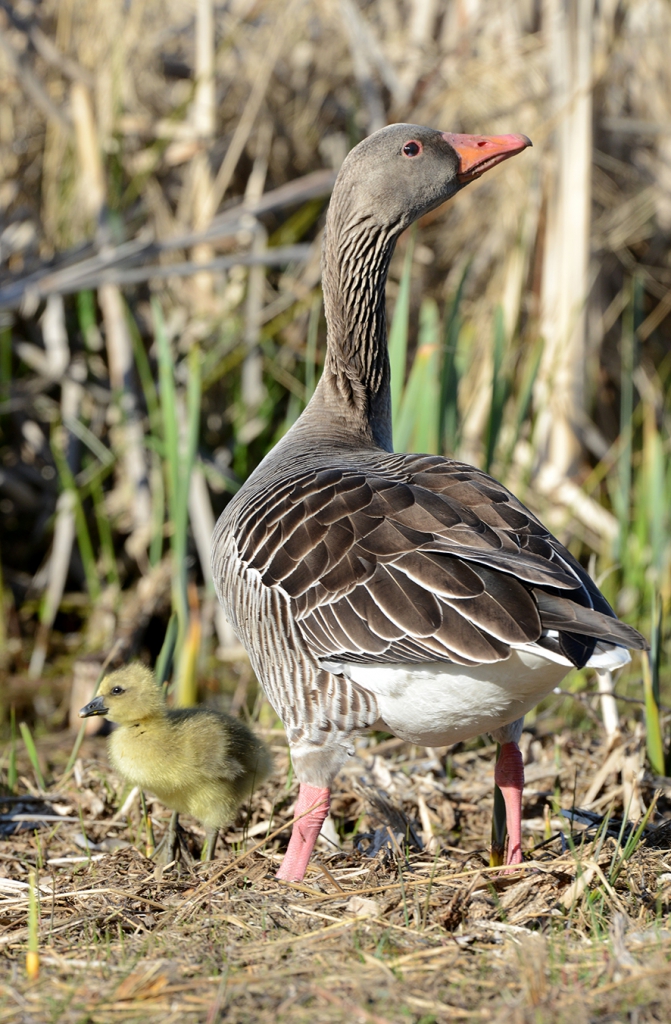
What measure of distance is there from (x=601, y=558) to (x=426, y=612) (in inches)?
188

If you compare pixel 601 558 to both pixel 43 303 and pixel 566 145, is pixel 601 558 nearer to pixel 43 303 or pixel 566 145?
pixel 566 145

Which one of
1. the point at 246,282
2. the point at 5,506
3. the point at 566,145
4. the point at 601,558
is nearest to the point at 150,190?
the point at 246,282

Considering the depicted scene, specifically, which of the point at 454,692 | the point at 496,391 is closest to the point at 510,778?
the point at 454,692

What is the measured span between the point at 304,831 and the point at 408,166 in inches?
103

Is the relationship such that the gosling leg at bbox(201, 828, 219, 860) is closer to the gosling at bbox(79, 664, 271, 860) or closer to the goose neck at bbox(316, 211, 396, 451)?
the gosling at bbox(79, 664, 271, 860)

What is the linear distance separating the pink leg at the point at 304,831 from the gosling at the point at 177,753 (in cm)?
34

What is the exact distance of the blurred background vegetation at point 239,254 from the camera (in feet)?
22.7

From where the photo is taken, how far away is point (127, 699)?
356 centimetres

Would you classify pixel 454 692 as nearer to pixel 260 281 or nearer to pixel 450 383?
pixel 450 383

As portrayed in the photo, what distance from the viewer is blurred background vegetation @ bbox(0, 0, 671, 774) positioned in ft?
22.7

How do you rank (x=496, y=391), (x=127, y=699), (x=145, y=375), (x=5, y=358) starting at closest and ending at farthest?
1. (x=127, y=699)
2. (x=496, y=391)
3. (x=145, y=375)
4. (x=5, y=358)

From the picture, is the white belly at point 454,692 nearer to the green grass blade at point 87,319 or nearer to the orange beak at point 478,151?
the orange beak at point 478,151

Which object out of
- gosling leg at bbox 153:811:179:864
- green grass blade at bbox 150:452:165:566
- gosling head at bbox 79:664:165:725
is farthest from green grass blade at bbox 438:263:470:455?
gosling leg at bbox 153:811:179:864

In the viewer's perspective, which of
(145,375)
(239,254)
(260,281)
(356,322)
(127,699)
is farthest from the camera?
(239,254)
